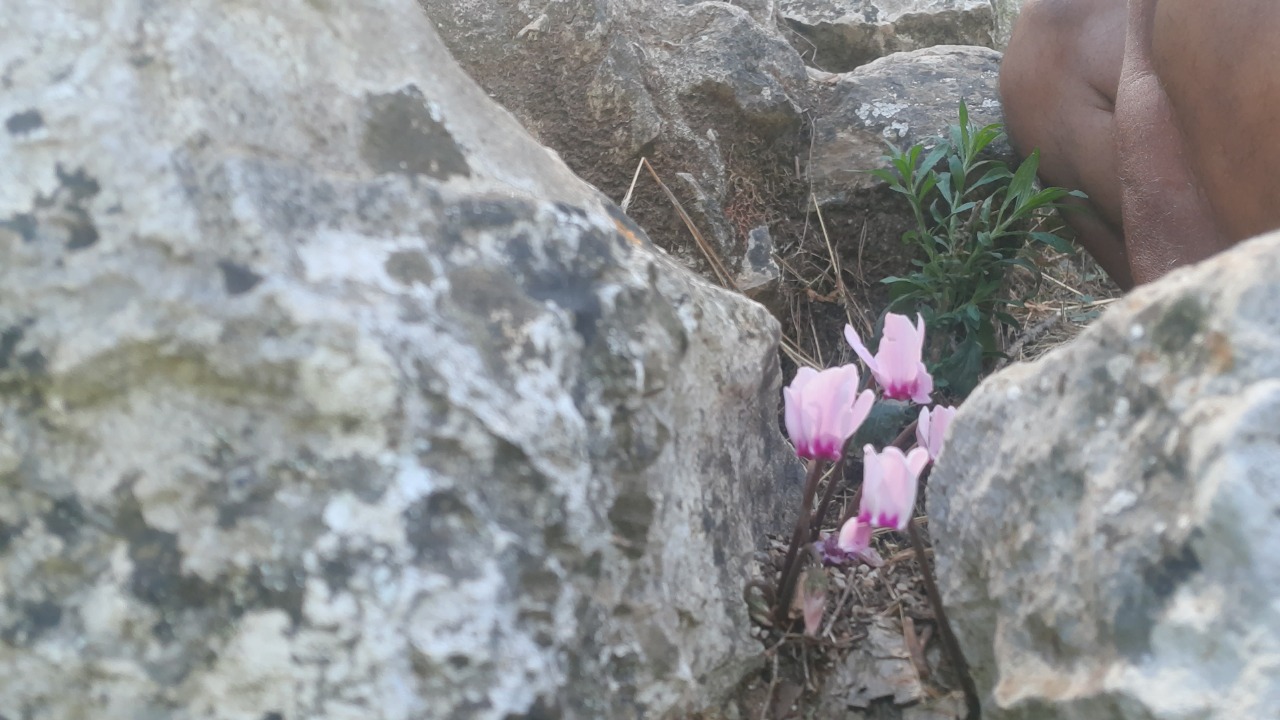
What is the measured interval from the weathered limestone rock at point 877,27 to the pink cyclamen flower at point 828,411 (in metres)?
2.84

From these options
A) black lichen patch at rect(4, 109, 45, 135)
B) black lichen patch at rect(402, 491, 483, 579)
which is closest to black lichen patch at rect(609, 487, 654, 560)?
black lichen patch at rect(402, 491, 483, 579)

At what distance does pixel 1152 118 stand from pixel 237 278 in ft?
5.59

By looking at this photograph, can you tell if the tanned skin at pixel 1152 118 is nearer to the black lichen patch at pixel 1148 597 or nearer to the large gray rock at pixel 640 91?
the large gray rock at pixel 640 91

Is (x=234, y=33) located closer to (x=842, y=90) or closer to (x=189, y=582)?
(x=189, y=582)

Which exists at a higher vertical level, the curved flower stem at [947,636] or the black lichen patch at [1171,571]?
the black lichen patch at [1171,571]

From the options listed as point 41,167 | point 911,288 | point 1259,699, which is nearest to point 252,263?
point 41,167

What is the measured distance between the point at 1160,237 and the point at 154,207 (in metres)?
1.76

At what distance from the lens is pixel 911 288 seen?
2109mm

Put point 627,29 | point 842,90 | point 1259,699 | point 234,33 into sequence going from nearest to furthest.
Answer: point 1259,699 → point 234,33 → point 627,29 → point 842,90

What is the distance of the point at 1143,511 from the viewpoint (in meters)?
0.71

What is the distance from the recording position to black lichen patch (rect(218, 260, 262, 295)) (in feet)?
2.46

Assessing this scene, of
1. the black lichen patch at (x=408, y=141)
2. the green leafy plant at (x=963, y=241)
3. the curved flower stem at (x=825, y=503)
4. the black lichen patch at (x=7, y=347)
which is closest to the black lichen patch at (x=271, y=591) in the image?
the black lichen patch at (x=7, y=347)

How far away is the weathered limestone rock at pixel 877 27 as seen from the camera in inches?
143

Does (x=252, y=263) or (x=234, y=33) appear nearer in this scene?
(x=252, y=263)
